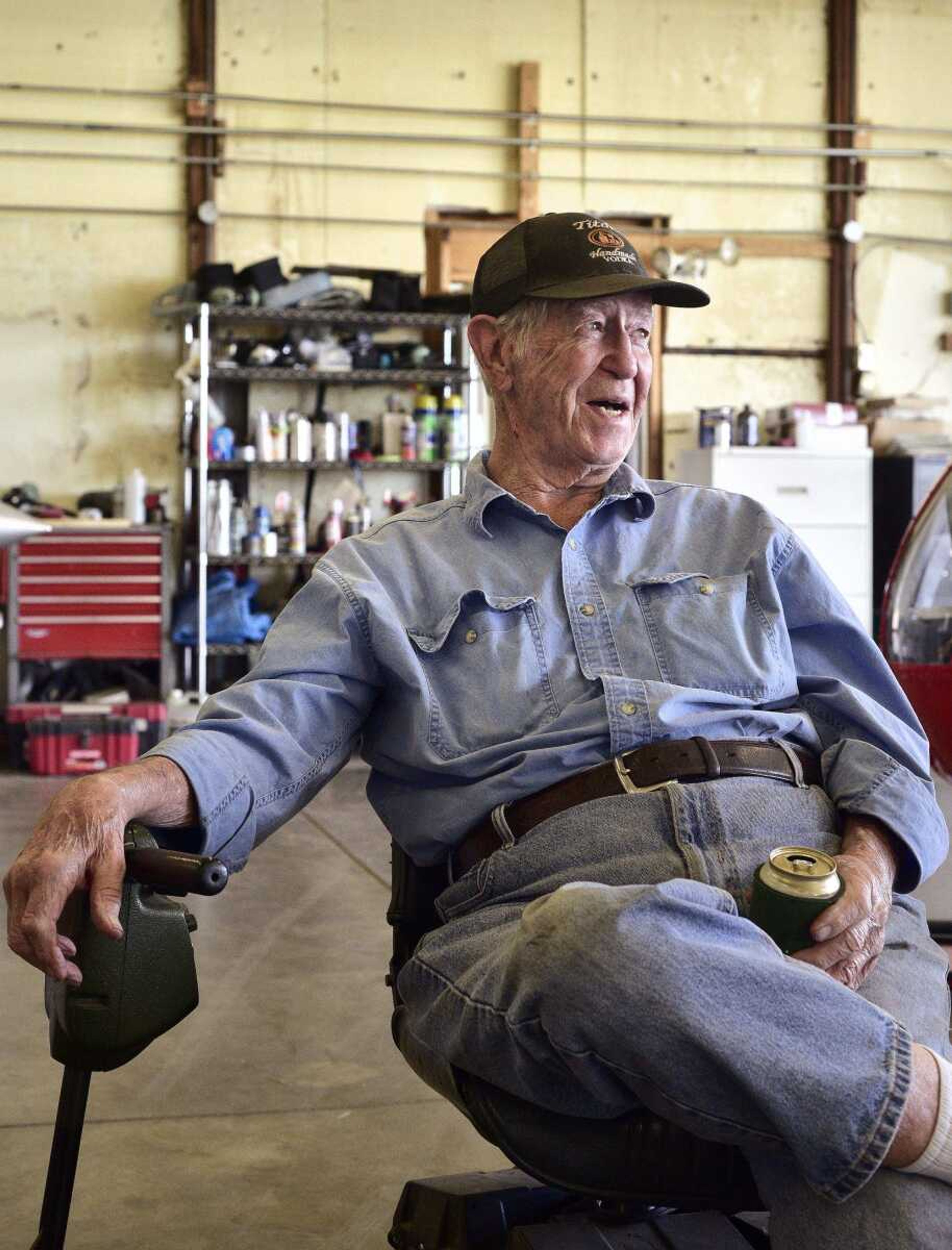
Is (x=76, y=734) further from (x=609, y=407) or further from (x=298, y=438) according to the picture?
(x=609, y=407)

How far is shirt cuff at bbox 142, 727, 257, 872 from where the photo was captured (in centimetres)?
146

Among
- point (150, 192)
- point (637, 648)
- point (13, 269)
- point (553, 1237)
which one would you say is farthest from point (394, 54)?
point (553, 1237)

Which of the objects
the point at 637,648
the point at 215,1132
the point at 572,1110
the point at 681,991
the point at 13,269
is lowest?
the point at 215,1132

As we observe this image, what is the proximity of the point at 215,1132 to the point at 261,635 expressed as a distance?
4.36 metres

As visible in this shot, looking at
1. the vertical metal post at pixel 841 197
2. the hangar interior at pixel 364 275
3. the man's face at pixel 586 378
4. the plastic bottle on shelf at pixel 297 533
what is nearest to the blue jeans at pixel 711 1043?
the man's face at pixel 586 378

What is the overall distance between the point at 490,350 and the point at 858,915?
0.90 metres

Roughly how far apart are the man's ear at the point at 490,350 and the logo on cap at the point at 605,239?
0.57 ft

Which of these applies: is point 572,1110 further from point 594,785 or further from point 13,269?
point 13,269

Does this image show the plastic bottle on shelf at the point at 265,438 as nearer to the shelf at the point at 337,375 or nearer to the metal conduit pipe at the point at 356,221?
the shelf at the point at 337,375

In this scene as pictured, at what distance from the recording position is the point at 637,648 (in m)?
A: 1.70

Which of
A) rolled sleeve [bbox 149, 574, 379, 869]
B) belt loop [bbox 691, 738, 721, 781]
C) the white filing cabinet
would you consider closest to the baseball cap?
rolled sleeve [bbox 149, 574, 379, 869]

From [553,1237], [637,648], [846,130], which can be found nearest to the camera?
[553,1237]

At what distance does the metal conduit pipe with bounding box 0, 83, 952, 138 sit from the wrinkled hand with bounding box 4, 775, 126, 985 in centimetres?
632

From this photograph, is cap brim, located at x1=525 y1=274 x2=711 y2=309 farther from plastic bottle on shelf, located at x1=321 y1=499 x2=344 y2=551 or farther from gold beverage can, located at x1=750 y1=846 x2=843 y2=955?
plastic bottle on shelf, located at x1=321 y1=499 x2=344 y2=551
